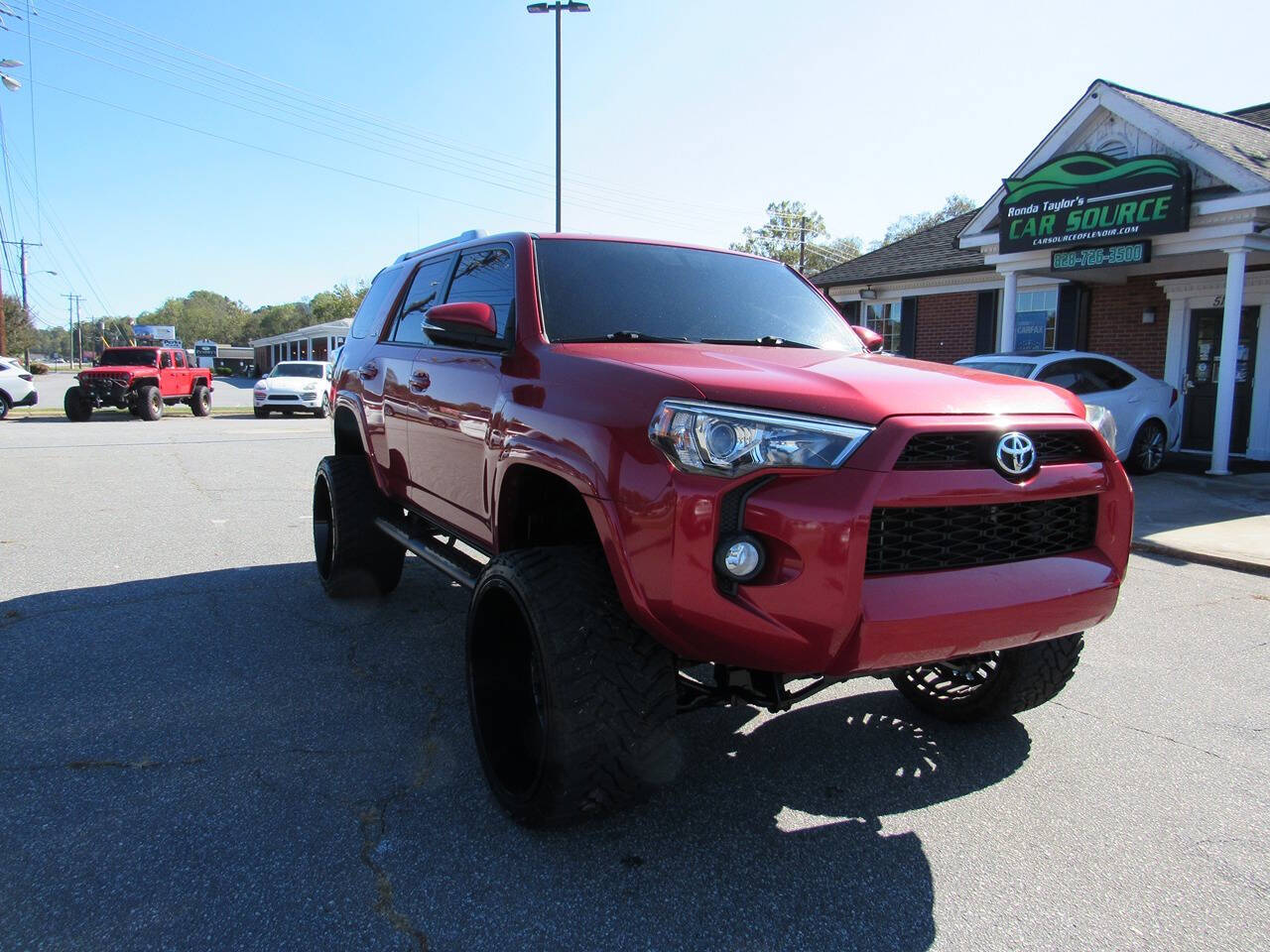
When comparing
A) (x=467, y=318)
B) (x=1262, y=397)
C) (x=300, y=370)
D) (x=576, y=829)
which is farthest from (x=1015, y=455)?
(x=300, y=370)

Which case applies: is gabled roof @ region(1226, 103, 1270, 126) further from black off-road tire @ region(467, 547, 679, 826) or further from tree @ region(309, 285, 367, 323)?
tree @ region(309, 285, 367, 323)

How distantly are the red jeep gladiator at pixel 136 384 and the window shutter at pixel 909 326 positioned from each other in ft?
58.2

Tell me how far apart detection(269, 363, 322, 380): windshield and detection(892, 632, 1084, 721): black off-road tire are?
81.2 feet

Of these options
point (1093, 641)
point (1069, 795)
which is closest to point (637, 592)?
point (1069, 795)

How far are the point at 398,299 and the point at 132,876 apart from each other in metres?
3.25

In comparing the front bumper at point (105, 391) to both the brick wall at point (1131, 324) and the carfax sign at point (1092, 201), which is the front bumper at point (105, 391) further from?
the brick wall at point (1131, 324)

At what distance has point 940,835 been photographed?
2.82 metres

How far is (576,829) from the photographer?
2771mm

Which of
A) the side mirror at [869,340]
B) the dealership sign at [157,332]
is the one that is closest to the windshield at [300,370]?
the side mirror at [869,340]

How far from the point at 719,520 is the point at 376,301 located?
3.84 metres

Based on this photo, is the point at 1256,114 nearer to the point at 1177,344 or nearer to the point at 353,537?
the point at 1177,344

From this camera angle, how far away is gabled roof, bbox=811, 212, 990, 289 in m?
16.6

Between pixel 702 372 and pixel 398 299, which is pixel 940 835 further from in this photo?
pixel 398 299

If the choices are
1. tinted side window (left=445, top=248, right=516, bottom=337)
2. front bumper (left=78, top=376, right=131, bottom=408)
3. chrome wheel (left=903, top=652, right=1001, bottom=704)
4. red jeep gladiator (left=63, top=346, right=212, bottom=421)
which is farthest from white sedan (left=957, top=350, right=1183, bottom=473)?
front bumper (left=78, top=376, right=131, bottom=408)
